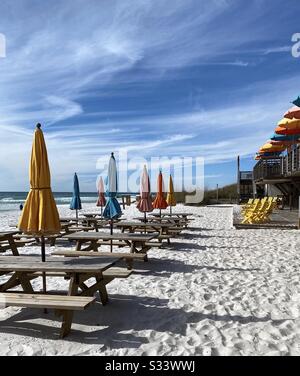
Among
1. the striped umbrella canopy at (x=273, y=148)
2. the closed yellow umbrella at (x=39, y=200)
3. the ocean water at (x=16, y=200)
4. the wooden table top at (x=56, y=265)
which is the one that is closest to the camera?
the wooden table top at (x=56, y=265)

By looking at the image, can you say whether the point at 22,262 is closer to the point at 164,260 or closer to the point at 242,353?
the point at 242,353

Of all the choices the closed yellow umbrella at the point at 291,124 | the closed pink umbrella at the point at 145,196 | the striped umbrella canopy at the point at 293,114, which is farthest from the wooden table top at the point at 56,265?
the closed yellow umbrella at the point at 291,124

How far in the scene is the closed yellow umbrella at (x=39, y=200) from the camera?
4.31m

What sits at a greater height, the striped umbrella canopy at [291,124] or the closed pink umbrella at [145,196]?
the striped umbrella canopy at [291,124]

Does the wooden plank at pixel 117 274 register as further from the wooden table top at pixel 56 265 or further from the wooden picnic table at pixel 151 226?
the wooden picnic table at pixel 151 226

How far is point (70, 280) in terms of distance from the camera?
13.1 ft

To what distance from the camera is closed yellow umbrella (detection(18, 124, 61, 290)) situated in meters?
4.31

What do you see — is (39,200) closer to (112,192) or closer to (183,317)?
(183,317)

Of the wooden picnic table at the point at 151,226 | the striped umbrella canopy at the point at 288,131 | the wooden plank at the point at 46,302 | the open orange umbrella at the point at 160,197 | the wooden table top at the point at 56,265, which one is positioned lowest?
the wooden plank at the point at 46,302

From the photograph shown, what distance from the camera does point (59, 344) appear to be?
3504 millimetres

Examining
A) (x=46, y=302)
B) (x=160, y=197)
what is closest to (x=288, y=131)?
(x=160, y=197)

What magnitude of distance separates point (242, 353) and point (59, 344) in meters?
1.82

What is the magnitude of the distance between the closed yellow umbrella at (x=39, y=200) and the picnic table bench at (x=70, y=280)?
0.44 meters
